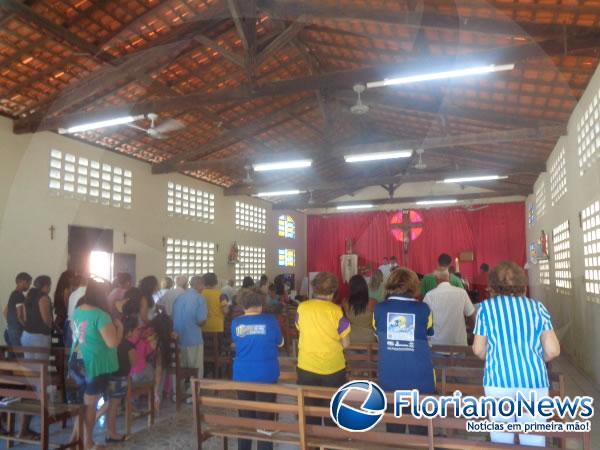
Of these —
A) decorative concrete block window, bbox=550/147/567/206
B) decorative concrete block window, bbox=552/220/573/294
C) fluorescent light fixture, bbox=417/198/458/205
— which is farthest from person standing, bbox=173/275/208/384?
fluorescent light fixture, bbox=417/198/458/205

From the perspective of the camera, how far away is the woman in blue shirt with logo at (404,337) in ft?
9.00

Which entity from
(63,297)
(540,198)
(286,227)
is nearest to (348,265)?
(286,227)

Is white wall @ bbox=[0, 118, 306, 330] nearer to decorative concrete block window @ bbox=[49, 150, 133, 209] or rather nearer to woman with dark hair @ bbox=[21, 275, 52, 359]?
decorative concrete block window @ bbox=[49, 150, 133, 209]

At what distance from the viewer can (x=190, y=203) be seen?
11.6 meters

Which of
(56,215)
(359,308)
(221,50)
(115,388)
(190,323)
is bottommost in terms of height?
(115,388)

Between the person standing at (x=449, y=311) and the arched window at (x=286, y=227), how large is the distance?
12303 millimetres

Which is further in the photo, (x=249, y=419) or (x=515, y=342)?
(x=249, y=419)

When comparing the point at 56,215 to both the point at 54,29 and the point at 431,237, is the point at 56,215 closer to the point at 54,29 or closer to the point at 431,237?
the point at 54,29

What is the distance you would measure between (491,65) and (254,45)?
2.99m

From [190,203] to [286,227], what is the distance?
6.01 metres

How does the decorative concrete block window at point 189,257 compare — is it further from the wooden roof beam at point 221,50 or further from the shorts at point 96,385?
the shorts at point 96,385

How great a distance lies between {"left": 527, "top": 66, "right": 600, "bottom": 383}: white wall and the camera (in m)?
5.87

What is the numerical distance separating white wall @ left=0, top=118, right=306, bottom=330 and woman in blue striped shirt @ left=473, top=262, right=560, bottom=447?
6.82 m

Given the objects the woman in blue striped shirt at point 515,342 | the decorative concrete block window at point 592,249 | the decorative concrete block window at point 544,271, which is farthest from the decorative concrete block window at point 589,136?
the decorative concrete block window at point 544,271
